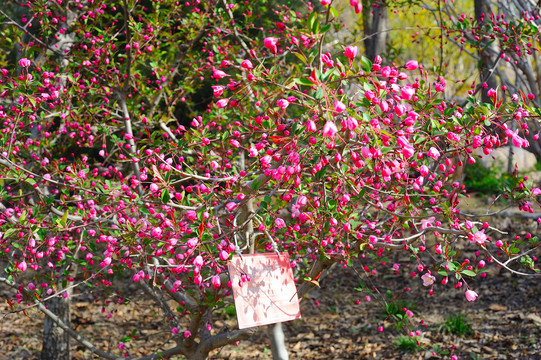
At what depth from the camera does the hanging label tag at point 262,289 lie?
69.1 inches

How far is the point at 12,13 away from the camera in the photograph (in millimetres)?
6918

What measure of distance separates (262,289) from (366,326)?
3.23m

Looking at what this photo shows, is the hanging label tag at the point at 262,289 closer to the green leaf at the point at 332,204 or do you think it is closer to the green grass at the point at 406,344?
the green leaf at the point at 332,204

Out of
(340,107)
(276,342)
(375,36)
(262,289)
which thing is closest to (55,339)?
(276,342)

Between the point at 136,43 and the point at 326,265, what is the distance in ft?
6.60

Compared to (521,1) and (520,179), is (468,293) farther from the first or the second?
(521,1)

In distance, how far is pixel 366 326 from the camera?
15.5 feet

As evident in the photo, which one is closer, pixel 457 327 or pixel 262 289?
pixel 262 289

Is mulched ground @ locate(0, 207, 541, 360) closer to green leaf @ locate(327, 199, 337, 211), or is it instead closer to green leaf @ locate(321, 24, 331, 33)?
green leaf @ locate(327, 199, 337, 211)

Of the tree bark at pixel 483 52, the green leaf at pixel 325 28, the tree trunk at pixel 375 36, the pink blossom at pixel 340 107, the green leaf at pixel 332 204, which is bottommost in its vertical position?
the green leaf at pixel 332 204

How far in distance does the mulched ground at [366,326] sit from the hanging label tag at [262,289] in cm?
198

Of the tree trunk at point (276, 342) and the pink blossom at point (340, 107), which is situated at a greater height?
the pink blossom at point (340, 107)

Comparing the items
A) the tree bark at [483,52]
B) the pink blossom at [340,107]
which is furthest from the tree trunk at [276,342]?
the tree bark at [483,52]

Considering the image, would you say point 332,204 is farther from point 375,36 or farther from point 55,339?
point 375,36
